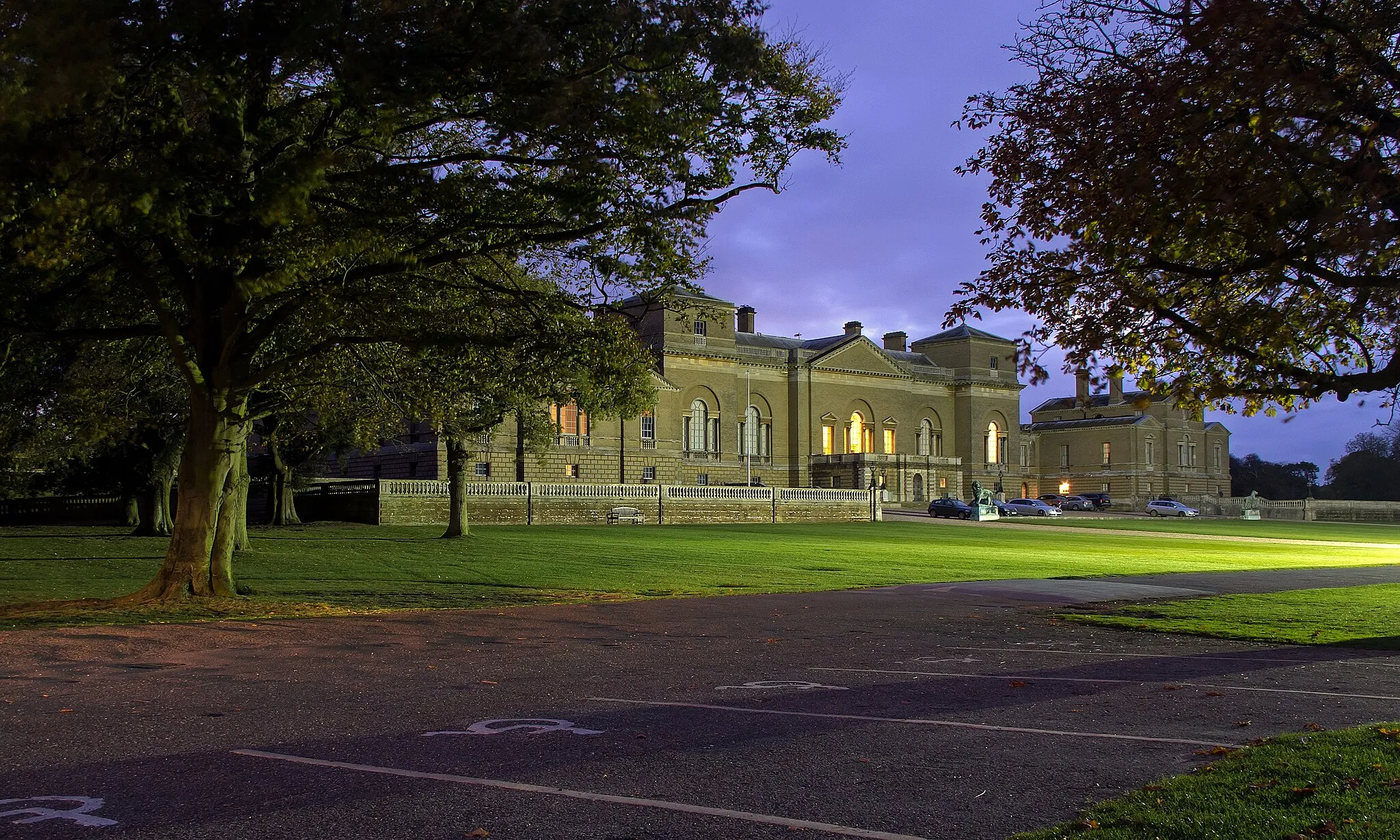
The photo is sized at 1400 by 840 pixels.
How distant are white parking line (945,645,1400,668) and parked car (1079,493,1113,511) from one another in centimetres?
9278

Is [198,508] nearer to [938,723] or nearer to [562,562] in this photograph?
[562,562]

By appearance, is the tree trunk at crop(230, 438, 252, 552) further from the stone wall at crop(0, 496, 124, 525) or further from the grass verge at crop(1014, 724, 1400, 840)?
the stone wall at crop(0, 496, 124, 525)

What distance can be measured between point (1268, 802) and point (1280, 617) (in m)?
12.6

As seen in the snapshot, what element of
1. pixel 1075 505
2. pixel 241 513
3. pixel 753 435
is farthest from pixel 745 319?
pixel 241 513

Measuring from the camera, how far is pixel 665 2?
14.1 metres

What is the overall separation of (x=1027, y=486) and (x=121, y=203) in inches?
4518

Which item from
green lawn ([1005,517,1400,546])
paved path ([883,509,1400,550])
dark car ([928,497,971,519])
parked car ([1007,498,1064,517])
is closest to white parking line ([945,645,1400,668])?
paved path ([883,509,1400,550])

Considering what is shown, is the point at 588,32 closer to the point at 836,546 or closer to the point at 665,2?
the point at 665,2

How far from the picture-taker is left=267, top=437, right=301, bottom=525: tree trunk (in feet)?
147

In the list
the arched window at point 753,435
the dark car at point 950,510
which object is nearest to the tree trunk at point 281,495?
the dark car at point 950,510

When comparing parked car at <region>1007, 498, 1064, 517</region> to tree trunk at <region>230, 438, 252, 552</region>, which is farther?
parked car at <region>1007, 498, 1064, 517</region>

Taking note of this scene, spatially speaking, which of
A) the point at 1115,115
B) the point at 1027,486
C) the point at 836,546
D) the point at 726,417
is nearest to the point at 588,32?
the point at 1115,115

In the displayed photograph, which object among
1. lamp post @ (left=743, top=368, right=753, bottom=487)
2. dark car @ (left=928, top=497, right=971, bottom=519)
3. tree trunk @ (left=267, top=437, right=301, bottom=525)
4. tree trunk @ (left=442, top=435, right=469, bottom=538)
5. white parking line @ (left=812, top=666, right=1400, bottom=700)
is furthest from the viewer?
lamp post @ (left=743, top=368, right=753, bottom=487)

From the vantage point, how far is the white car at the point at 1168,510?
87625mm
